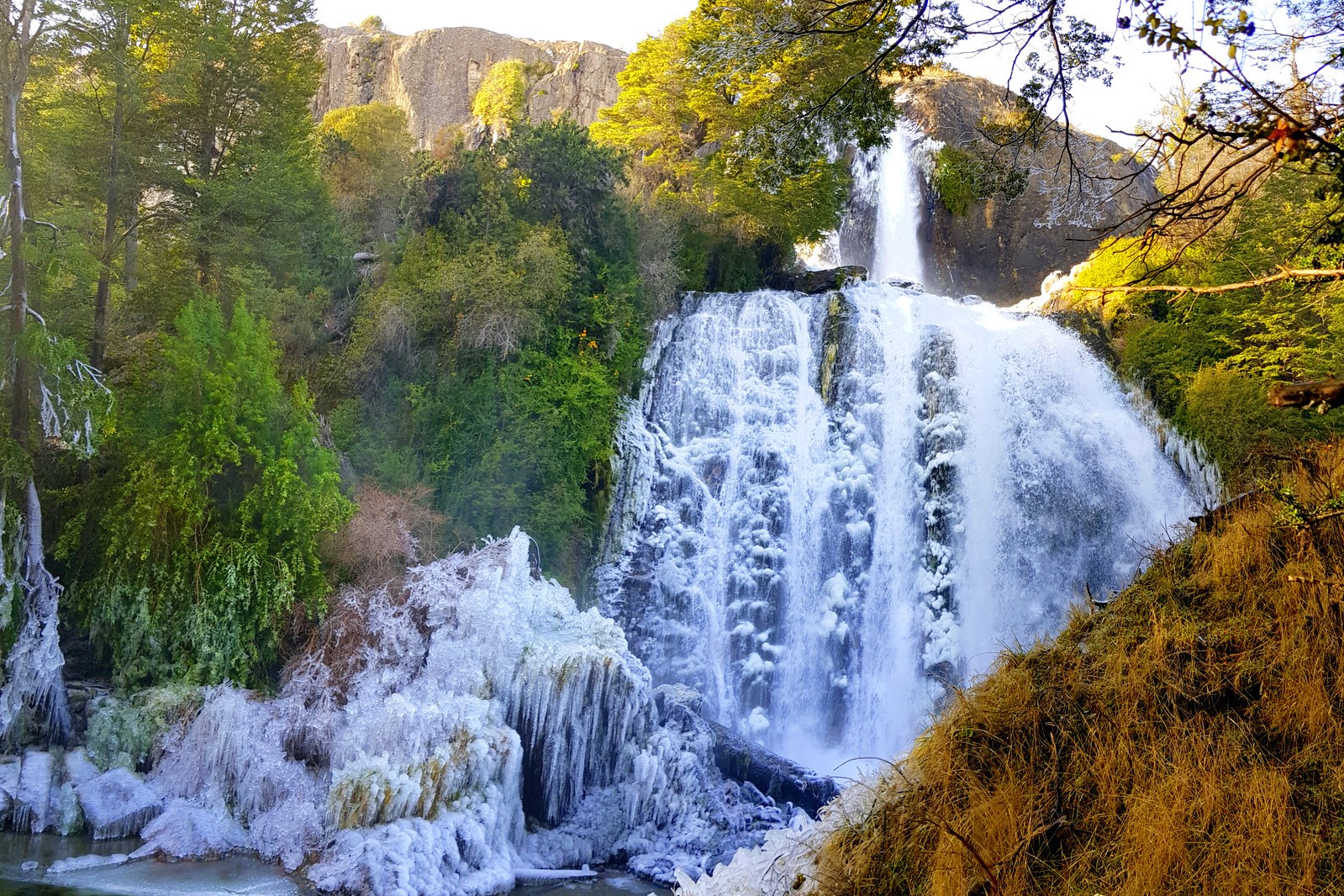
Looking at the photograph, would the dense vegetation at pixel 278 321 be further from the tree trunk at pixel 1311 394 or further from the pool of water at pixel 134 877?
the tree trunk at pixel 1311 394

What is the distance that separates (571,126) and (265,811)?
11.7m

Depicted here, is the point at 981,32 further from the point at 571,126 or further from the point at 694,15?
the point at 694,15

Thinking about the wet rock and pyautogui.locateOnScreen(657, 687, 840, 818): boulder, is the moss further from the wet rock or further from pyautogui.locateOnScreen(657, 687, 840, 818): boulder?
pyautogui.locateOnScreen(657, 687, 840, 818): boulder

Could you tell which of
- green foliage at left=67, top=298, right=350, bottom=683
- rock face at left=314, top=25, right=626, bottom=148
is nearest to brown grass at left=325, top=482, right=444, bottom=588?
green foliage at left=67, top=298, right=350, bottom=683

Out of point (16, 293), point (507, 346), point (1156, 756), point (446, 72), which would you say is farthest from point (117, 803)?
point (446, 72)

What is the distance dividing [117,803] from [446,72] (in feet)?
112

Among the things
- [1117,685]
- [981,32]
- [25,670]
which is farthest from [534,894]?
[981,32]

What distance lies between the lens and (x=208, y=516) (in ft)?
33.7

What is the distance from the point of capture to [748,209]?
17750mm

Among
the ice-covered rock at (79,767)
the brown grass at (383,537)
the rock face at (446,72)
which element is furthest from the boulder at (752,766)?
the rock face at (446,72)

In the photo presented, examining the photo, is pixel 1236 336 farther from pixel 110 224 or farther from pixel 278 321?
pixel 110 224

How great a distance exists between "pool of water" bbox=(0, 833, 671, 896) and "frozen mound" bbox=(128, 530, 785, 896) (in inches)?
8.4

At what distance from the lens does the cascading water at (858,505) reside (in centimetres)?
1316

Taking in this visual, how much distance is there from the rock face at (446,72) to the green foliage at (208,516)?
84.8 feet
